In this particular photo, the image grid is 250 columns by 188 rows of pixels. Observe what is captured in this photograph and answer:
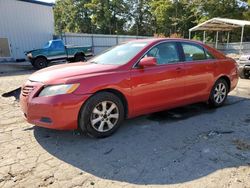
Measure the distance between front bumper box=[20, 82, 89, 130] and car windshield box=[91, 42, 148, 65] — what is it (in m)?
1.08

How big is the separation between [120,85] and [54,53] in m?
12.6

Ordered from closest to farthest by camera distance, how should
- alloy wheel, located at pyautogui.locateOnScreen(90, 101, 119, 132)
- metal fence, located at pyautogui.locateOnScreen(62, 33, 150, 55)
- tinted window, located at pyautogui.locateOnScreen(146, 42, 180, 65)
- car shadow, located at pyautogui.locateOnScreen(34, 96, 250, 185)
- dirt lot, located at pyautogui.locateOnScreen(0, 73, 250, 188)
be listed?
dirt lot, located at pyautogui.locateOnScreen(0, 73, 250, 188) → car shadow, located at pyautogui.locateOnScreen(34, 96, 250, 185) → alloy wheel, located at pyautogui.locateOnScreen(90, 101, 119, 132) → tinted window, located at pyautogui.locateOnScreen(146, 42, 180, 65) → metal fence, located at pyautogui.locateOnScreen(62, 33, 150, 55)

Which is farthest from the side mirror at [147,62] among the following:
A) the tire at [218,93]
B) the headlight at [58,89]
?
the tire at [218,93]

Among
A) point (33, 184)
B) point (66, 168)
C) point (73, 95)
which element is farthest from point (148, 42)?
point (33, 184)

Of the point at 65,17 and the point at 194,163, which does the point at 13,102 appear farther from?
the point at 65,17

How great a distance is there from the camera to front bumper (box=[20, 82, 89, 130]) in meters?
3.68

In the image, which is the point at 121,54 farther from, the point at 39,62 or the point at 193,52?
the point at 39,62

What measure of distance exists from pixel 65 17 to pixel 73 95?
152 feet

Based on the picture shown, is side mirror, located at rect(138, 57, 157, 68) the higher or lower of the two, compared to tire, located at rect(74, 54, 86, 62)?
higher

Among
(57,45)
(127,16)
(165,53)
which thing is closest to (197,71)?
(165,53)

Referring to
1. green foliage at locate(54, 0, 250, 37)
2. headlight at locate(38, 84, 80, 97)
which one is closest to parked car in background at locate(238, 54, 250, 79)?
headlight at locate(38, 84, 80, 97)

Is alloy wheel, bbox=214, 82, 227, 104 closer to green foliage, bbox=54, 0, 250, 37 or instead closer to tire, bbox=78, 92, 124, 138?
tire, bbox=78, 92, 124, 138

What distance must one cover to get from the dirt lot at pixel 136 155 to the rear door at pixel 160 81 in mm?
428

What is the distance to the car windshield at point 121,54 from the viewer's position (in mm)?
4547
